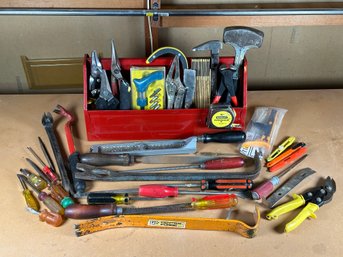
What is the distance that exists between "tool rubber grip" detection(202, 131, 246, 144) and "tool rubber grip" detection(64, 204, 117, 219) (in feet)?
1.05

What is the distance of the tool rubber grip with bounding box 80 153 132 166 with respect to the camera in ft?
3.28

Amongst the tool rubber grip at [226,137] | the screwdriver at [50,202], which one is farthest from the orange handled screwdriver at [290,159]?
the screwdriver at [50,202]

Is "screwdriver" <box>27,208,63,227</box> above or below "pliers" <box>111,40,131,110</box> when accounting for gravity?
Result: below

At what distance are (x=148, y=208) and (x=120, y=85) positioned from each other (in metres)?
0.32

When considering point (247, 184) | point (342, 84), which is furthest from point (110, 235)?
point (342, 84)

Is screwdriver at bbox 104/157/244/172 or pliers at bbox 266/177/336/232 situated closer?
pliers at bbox 266/177/336/232

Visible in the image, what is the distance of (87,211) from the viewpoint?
2.87 feet

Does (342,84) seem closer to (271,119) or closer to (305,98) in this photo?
(305,98)

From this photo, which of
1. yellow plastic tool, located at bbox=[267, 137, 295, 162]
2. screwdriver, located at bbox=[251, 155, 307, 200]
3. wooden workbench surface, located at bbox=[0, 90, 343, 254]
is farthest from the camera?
yellow plastic tool, located at bbox=[267, 137, 295, 162]

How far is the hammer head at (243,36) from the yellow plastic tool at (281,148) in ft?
0.87

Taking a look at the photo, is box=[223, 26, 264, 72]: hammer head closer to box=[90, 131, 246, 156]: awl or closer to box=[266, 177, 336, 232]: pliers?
box=[90, 131, 246, 156]: awl

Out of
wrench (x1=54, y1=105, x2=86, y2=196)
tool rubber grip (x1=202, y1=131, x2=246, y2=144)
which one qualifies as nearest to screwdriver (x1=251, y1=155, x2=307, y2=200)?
tool rubber grip (x1=202, y1=131, x2=246, y2=144)

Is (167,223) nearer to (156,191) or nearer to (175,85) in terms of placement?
(156,191)

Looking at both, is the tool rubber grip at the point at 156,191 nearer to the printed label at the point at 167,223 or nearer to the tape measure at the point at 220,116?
the printed label at the point at 167,223
